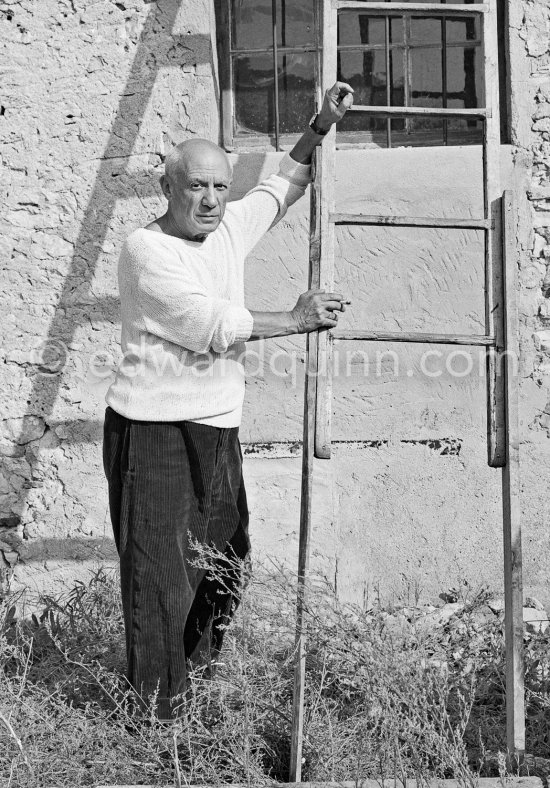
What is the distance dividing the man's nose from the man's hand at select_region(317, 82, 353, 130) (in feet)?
1.42

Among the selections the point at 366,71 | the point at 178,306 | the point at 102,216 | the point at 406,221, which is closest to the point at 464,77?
the point at 366,71

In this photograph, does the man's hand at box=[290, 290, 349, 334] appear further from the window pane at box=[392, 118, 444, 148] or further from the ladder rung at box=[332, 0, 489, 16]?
the window pane at box=[392, 118, 444, 148]

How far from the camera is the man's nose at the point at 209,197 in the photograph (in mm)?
2838

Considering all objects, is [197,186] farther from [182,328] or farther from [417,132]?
[417,132]

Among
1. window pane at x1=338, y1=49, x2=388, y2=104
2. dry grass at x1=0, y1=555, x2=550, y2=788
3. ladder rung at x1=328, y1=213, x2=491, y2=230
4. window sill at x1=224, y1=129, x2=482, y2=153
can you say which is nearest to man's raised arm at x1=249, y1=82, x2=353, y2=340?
ladder rung at x1=328, y1=213, x2=491, y2=230

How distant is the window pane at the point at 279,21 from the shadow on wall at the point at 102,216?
0.30 meters

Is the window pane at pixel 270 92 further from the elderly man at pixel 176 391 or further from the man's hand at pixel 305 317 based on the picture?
the man's hand at pixel 305 317

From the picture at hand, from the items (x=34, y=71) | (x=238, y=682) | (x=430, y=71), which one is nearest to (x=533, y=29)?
(x=430, y=71)

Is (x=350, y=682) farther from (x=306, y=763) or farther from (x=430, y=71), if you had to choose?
(x=430, y=71)

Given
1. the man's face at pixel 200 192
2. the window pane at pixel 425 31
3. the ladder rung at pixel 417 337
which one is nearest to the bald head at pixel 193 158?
the man's face at pixel 200 192

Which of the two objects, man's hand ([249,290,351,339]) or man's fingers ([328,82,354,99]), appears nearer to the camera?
man's hand ([249,290,351,339])

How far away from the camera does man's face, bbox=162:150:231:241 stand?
284 cm

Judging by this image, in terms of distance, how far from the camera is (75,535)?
3.82 m

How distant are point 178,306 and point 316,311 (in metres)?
0.41
